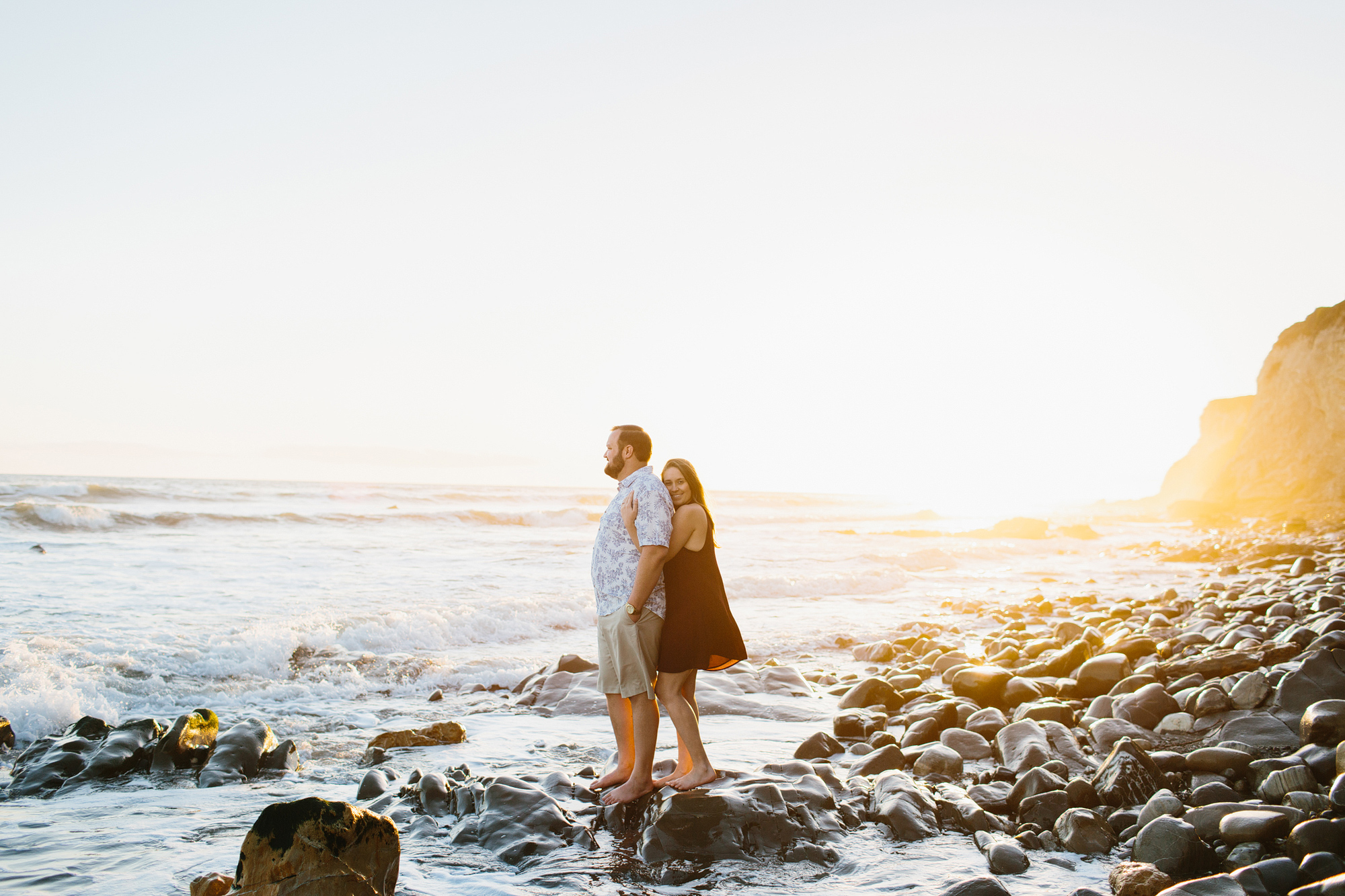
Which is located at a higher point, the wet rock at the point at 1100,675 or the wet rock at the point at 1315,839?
the wet rock at the point at 1315,839

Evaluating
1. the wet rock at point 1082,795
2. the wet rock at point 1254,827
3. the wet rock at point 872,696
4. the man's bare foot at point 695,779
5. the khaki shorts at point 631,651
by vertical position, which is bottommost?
the wet rock at point 872,696

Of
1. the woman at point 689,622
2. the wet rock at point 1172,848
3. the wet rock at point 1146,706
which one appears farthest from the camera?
the wet rock at point 1146,706

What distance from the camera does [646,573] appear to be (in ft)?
14.9

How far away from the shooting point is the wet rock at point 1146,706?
5.89m

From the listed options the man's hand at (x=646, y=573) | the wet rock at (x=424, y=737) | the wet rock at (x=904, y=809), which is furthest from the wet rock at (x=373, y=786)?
the wet rock at (x=904, y=809)

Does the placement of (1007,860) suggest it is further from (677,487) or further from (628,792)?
(677,487)

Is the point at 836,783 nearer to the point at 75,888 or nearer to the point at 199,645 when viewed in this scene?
the point at 75,888

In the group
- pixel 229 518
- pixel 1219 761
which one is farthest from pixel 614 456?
pixel 229 518

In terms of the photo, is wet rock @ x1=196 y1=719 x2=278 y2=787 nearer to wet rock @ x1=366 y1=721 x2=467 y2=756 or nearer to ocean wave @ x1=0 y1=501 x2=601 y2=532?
wet rock @ x1=366 y1=721 x2=467 y2=756

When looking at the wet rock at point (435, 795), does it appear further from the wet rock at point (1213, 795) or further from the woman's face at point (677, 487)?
the wet rock at point (1213, 795)

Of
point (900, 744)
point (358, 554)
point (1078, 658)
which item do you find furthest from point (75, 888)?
point (358, 554)

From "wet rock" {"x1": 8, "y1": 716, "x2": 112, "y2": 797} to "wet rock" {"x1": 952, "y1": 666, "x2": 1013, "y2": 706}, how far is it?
7.41m

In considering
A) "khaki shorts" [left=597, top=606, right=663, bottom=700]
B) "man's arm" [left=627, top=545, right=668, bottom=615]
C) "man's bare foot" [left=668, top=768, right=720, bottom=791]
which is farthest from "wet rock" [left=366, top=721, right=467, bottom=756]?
"man's arm" [left=627, top=545, right=668, bottom=615]

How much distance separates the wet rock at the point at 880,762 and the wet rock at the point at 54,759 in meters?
5.57
